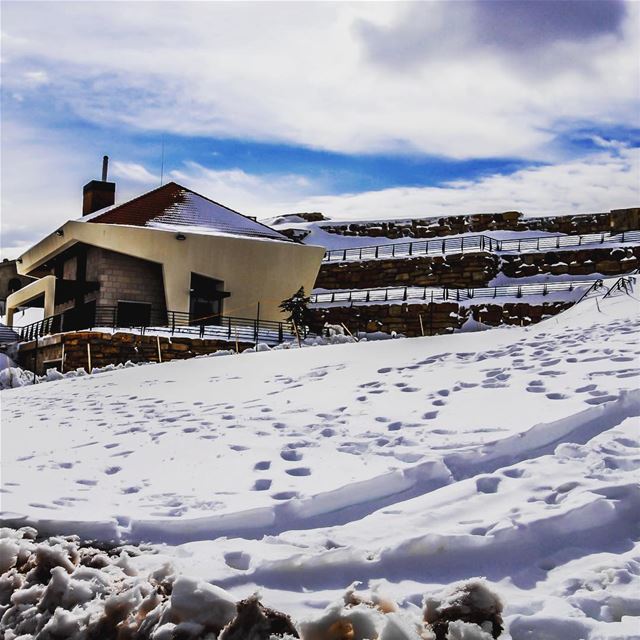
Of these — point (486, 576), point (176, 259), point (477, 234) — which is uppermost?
point (477, 234)

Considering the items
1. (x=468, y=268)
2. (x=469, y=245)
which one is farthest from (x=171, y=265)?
(x=469, y=245)

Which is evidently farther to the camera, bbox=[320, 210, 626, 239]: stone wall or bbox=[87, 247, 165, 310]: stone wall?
bbox=[320, 210, 626, 239]: stone wall

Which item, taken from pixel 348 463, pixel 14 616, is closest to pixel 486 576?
pixel 348 463

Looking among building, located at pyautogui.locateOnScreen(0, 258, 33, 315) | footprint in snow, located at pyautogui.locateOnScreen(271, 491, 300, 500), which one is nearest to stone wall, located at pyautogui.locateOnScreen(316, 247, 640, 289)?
building, located at pyautogui.locateOnScreen(0, 258, 33, 315)

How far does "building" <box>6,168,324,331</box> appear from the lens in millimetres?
30469

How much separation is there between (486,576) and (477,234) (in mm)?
37963

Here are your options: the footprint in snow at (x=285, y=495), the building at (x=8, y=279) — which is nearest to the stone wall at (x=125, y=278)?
the building at (x=8, y=279)

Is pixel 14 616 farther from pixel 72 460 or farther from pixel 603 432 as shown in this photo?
pixel 603 432

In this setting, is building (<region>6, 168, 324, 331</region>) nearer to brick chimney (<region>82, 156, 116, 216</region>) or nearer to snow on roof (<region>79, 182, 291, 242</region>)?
snow on roof (<region>79, 182, 291, 242</region>)

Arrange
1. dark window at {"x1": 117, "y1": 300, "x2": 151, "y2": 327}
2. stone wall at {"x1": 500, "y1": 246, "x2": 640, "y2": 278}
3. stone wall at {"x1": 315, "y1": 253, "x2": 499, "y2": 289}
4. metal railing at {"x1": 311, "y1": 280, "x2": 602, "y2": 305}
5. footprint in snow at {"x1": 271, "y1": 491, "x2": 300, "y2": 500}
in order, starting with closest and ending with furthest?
footprint in snow at {"x1": 271, "y1": 491, "x2": 300, "y2": 500}, metal railing at {"x1": 311, "y1": 280, "x2": 602, "y2": 305}, stone wall at {"x1": 500, "y1": 246, "x2": 640, "y2": 278}, dark window at {"x1": 117, "y1": 300, "x2": 151, "y2": 327}, stone wall at {"x1": 315, "y1": 253, "x2": 499, "y2": 289}

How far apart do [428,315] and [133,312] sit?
40.6 ft

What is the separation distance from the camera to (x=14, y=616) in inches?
138

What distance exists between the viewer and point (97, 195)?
123 ft

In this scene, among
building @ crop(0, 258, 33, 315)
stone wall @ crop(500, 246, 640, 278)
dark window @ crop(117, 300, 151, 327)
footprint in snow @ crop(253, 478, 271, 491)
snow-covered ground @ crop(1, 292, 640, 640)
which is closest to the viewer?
snow-covered ground @ crop(1, 292, 640, 640)
